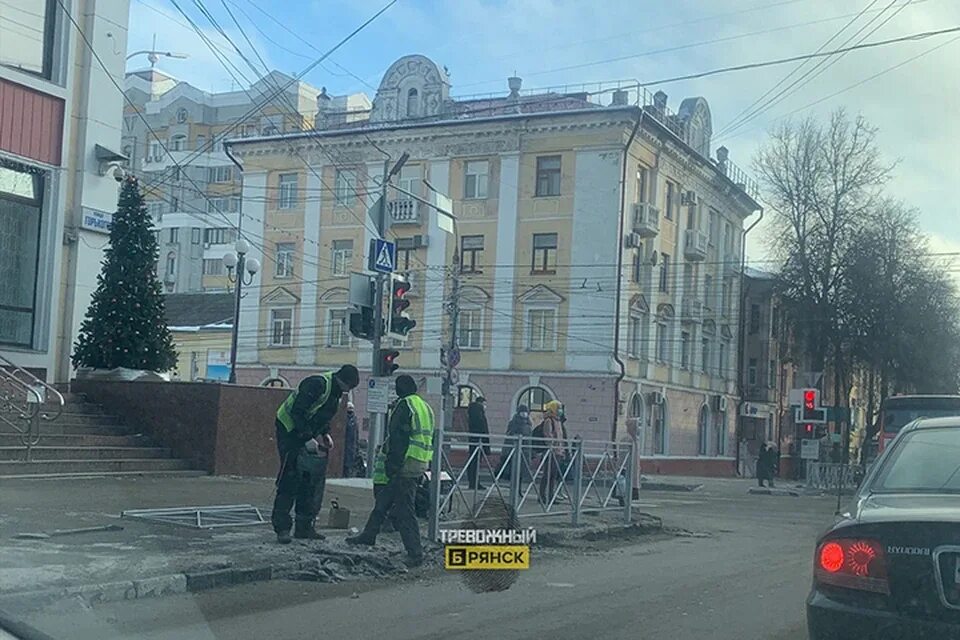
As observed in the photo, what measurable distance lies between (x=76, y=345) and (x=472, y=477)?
9.84m

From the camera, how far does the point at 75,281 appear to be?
68.3 ft

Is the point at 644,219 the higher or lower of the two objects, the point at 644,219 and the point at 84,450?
the higher

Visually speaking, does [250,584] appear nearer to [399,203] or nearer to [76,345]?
[76,345]

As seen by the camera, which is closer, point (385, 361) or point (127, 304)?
point (385, 361)

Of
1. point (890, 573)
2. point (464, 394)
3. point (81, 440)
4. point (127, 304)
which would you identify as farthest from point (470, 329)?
point (890, 573)

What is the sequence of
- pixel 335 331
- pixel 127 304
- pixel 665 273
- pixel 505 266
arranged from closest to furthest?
pixel 127 304, pixel 505 266, pixel 335 331, pixel 665 273

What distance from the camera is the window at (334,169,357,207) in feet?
142

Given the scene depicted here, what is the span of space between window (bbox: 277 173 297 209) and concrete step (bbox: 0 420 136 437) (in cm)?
2727

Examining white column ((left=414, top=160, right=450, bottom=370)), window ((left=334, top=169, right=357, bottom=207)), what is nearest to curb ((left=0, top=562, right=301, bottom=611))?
white column ((left=414, top=160, right=450, bottom=370))

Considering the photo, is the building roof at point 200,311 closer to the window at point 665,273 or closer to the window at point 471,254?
the window at point 471,254

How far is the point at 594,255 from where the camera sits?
40938 mm

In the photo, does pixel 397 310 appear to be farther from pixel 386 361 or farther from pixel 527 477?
pixel 527 477

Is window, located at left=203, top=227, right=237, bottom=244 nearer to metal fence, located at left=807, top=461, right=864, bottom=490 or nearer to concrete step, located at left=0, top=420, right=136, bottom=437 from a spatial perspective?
metal fence, located at left=807, top=461, right=864, bottom=490

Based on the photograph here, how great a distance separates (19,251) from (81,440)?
4.69 m
